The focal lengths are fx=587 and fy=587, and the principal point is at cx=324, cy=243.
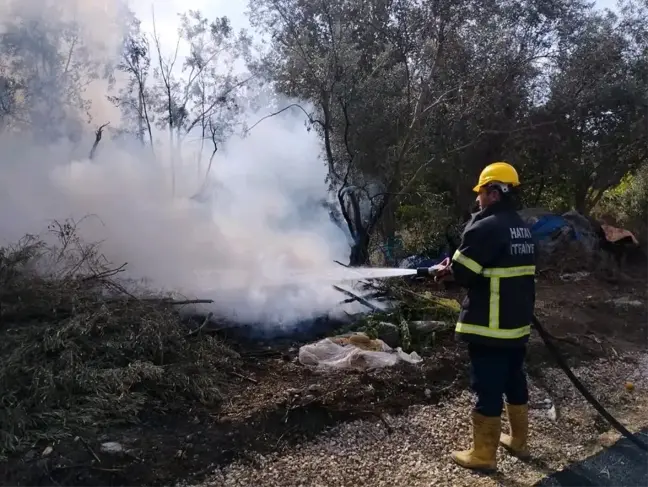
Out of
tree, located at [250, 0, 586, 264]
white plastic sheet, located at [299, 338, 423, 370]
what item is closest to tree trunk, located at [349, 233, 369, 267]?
tree, located at [250, 0, 586, 264]

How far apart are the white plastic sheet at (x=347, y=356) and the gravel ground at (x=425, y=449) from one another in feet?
2.03

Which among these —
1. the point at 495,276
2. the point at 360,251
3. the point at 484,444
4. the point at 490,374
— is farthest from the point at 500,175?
the point at 360,251

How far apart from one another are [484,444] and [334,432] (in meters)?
1.01

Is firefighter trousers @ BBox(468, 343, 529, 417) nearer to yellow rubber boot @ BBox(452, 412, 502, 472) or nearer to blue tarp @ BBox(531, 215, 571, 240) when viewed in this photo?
yellow rubber boot @ BBox(452, 412, 502, 472)

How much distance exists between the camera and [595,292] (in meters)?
9.42

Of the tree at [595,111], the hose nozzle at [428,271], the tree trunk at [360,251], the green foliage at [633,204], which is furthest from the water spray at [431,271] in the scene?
the green foliage at [633,204]

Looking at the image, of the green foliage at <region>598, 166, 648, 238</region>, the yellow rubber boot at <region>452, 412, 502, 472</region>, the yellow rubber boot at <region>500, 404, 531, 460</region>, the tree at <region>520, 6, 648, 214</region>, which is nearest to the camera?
the yellow rubber boot at <region>452, 412, 502, 472</region>

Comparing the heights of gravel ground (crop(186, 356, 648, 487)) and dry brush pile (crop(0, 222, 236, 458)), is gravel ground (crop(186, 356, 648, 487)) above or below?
below

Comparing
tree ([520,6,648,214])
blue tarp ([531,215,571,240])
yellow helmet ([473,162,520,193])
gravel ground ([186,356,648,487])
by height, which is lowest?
gravel ground ([186,356,648,487])

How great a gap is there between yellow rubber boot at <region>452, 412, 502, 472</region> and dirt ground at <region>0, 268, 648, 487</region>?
0.30ft

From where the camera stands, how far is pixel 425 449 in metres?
3.92

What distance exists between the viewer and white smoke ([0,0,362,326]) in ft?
21.3

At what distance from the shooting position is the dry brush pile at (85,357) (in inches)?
144

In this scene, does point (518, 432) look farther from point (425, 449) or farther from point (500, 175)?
point (500, 175)
